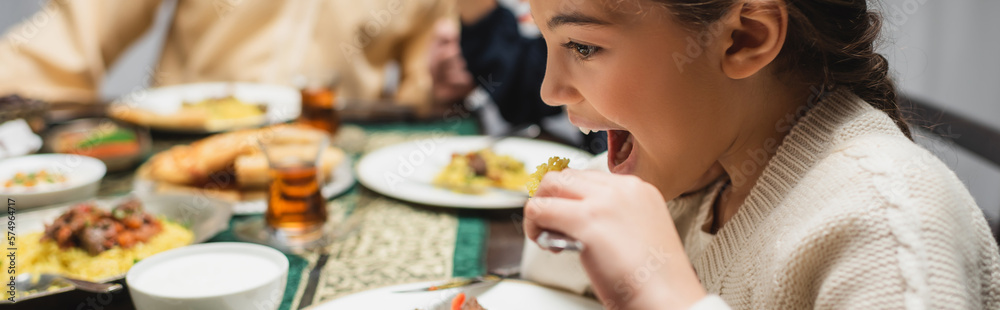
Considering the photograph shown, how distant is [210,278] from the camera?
1.17 m

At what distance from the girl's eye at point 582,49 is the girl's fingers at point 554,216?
0.27m

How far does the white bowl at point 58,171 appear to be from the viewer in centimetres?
166

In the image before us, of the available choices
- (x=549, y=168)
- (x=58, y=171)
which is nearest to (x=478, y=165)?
(x=549, y=168)

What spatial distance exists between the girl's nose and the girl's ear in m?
0.24

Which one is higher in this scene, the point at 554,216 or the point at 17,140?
the point at 554,216

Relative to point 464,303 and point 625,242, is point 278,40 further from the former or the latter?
point 625,242

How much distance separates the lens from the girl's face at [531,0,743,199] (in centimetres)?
96

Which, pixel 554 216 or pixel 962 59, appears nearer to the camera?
pixel 554 216

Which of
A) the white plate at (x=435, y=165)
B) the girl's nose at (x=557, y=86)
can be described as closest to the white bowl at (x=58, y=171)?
the white plate at (x=435, y=165)

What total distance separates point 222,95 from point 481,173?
1497mm

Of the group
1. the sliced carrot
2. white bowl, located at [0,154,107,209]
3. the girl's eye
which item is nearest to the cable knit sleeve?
the girl's eye

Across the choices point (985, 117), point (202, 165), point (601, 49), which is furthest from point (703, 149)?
point (985, 117)

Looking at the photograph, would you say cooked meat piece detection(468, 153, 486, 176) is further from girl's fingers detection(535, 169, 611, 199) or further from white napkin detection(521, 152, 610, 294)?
girl's fingers detection(535, 169, 611, 199)

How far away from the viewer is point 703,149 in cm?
108
